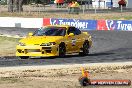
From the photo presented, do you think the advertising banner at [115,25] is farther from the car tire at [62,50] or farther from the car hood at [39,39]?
the car hood at [39,39]

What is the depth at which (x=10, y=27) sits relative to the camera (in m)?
47.9

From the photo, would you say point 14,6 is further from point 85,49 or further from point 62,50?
point 62,50

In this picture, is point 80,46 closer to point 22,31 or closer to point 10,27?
point 22,31

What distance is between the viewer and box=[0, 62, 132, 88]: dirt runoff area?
12539 millimetres

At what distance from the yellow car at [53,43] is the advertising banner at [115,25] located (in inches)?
801

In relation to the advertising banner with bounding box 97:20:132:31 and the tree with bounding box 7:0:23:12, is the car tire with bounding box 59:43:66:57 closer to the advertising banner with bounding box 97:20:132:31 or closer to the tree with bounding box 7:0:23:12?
the advertising banner with bounding box 97:20:132:31

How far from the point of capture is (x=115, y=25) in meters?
43.4

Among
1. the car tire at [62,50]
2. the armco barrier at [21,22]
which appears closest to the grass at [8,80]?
the car tire at [62,50]

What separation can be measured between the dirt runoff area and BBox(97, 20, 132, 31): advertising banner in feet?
79.9

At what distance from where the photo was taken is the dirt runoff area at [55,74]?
12.5 metres

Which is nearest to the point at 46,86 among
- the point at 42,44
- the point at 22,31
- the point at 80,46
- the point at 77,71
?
the point at 77,71

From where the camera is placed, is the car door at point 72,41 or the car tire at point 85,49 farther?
the car tire at point 85,49

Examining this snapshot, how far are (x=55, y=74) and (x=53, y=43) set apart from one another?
205 inches

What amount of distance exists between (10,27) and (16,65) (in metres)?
30.7
